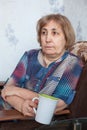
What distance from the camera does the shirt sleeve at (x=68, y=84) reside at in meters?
1.79

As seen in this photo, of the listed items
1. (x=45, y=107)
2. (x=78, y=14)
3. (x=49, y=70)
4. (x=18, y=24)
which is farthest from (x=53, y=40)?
(x=78, y=14)

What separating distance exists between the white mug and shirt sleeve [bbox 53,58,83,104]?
11.0 inches

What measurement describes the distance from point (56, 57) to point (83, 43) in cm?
23

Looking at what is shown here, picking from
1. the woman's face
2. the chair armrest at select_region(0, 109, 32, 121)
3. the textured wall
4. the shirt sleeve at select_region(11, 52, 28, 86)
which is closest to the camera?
the chair armrest at select_region(0, 109, 32, 121)

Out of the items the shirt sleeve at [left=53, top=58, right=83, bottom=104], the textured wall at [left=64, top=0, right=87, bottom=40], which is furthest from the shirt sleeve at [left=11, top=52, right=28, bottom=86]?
the textured wall at [left=64, top=0, right=87, bottom=40]

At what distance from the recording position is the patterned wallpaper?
8.11 feet

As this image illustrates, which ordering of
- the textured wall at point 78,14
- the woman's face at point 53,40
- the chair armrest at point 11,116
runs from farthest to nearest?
the textured wall at point 78,14 < the woman's face at point 53,40 < the chair armrest at point 11,116

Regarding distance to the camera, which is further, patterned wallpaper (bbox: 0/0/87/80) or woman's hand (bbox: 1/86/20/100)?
patterned wallpaper (bbox: 0/0/87/80)

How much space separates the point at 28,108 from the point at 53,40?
1.51 feet

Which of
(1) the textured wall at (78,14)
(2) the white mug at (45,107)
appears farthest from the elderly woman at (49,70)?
(1) the textured wall at (78,14)

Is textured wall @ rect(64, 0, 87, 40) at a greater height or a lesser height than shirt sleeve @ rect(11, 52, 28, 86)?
greater

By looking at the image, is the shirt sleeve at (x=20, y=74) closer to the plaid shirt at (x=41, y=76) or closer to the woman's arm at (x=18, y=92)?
the plaid shirt at (x=41, y=76)

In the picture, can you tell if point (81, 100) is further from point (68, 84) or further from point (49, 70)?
point (49, 70)

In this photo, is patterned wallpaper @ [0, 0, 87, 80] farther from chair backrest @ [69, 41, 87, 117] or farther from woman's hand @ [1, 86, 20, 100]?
chair backrest @ [69, 41, 87, 117]
